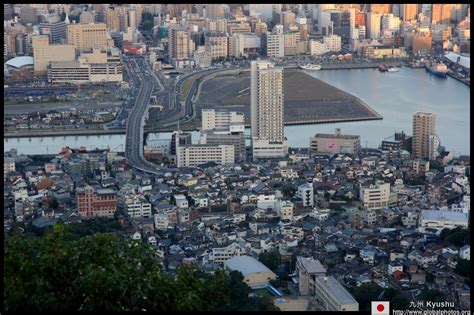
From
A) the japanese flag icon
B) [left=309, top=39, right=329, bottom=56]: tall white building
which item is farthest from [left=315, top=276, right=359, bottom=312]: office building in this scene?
[left=309, top=39, right=329, bottom=56]: tall white building

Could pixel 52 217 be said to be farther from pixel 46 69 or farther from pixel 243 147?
pixel 46 69

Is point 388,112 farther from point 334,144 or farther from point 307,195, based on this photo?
point 307,195

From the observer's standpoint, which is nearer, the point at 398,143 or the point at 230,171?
the point at 230,171

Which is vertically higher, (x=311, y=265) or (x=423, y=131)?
(x=423, y=131)

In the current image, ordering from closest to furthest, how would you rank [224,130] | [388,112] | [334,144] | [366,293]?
1. [366,293]
2. [334,144]
3. [224,130]
4. [388,112]

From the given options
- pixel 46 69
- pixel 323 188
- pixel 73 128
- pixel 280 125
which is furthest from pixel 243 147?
pixel 46 69

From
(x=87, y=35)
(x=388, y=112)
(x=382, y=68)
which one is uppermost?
(x=87, y=35)

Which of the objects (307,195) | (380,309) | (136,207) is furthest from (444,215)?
(380,309)

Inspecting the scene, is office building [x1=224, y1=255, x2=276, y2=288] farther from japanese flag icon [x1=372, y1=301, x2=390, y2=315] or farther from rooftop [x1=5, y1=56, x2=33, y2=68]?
rooftop [x1=5, y1=56, x2=33, y2=68]
